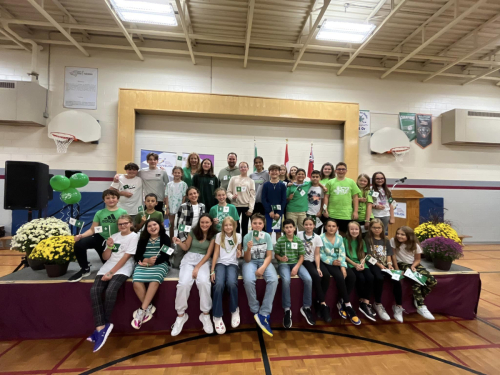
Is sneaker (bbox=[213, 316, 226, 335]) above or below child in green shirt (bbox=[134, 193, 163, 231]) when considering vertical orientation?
below

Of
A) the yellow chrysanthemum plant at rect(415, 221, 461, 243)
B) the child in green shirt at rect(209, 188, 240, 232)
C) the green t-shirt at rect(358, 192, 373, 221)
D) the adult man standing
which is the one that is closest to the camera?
the child in green shirt at rect(209, 188, 240, 232)

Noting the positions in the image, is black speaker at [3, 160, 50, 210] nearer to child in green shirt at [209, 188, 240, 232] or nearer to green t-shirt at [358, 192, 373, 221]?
child in green shirt at [209, 188, 240, 232]

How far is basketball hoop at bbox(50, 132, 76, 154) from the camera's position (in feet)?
17.4

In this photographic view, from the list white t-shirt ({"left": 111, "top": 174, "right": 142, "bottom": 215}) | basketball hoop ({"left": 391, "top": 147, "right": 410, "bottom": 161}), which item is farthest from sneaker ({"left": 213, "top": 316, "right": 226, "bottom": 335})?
basketball hoop ({"left": 391, "top": 147, "right": 410, "bottom": 161})

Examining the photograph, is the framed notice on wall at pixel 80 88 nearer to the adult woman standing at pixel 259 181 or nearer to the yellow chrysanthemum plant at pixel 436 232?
the adult woman standing at pixel 259 181


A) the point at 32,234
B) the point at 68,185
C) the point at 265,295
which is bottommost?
the point at 265,295

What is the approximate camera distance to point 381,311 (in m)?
2.51

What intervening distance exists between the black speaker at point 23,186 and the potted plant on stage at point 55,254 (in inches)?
42.1

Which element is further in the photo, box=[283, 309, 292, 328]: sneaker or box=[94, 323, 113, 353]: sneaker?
box=[283, 309, 292, 328]: sneaker

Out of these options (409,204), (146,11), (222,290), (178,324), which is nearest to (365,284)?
(222,290)

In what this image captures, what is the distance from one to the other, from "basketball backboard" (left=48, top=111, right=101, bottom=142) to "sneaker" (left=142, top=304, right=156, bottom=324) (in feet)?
14.9

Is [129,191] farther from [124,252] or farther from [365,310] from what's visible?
[365,310]

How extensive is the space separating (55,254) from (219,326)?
1.78 meters

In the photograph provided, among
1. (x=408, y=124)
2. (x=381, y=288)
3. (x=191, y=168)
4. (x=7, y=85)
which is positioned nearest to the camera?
(x=381, y=288)
